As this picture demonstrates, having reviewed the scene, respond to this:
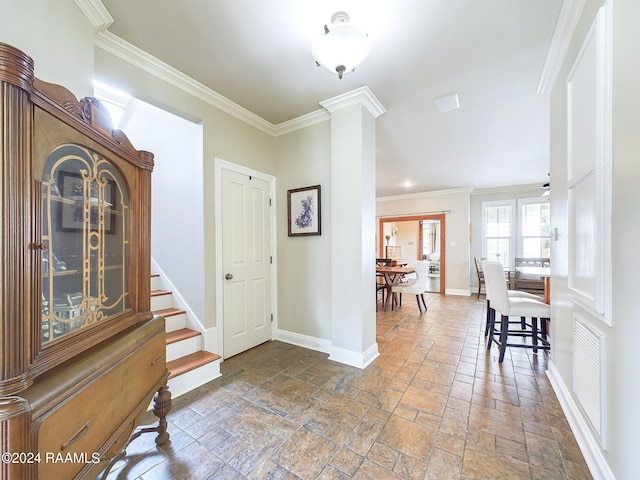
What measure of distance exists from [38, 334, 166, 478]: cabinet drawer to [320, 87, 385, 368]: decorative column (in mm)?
1777

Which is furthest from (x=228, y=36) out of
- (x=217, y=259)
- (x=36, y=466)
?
(x=36, y=466)

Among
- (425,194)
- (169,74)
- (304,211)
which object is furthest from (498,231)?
(169,74)

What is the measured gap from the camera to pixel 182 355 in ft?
7.80

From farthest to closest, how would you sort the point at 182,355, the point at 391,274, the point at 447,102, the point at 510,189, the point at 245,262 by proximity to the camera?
the point at 510,189 < the point at 391,274 < the point at 245,262 < the point at 447,102 < the point at 182,355

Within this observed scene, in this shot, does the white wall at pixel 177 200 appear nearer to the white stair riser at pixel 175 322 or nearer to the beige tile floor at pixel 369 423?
the white stair riser at pixel 175 322

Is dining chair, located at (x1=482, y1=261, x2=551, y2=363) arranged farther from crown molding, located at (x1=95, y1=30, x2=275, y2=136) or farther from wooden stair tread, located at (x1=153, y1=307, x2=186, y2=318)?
wooden stair tread, located at (x1=153, y1=307, x2=186, y2=318)

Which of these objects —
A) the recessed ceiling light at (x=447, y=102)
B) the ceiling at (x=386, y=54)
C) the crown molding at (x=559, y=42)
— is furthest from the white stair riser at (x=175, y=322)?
Answer: the crown molding at (x=559, y=42)

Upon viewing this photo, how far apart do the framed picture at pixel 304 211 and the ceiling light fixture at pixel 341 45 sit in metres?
1.46

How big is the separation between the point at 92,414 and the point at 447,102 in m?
3.43

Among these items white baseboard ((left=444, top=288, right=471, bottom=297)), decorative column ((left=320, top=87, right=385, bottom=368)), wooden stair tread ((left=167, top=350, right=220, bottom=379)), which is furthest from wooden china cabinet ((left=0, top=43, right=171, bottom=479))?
white baseboard ((left=444, top=288, right=471, bottom=297))

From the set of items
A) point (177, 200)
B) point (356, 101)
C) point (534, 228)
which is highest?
point (356, 101)

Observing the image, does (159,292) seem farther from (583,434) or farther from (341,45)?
(583,434)

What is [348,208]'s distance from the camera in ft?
8.80

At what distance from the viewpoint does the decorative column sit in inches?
102
